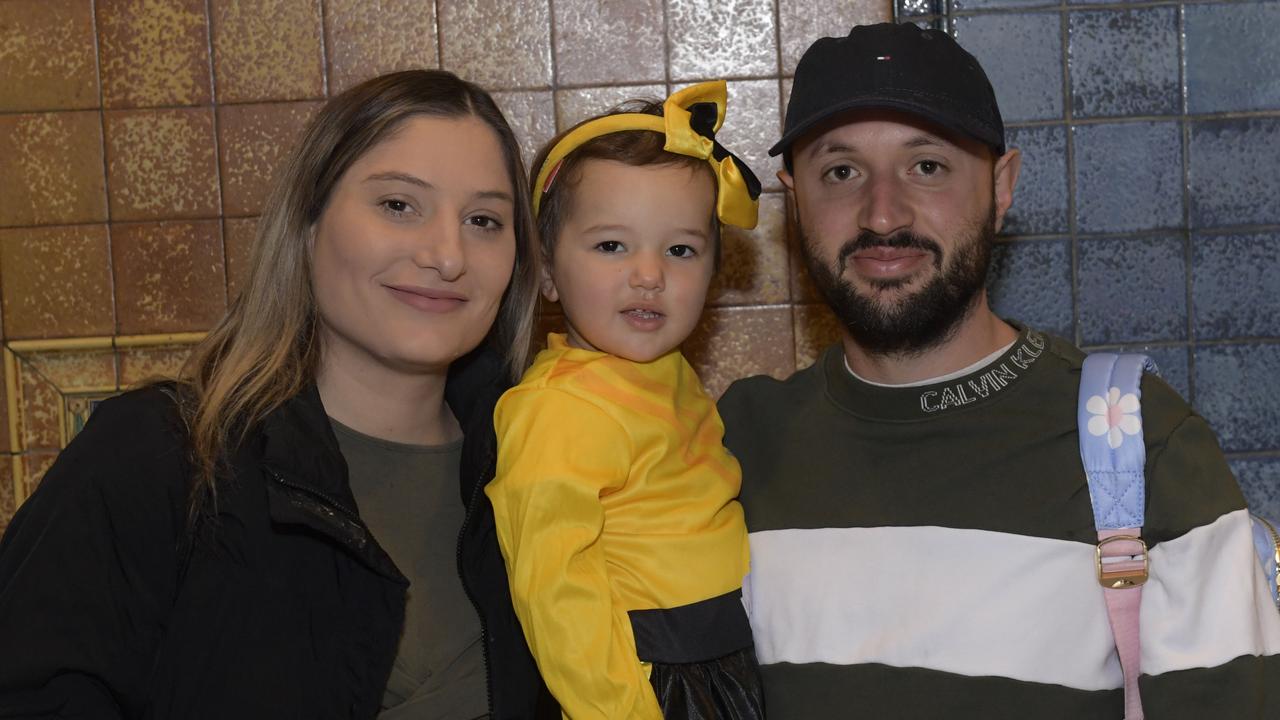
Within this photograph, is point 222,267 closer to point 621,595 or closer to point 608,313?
point 608,313

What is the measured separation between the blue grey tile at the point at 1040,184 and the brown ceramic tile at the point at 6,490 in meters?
2.63

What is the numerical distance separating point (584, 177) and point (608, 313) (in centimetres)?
26

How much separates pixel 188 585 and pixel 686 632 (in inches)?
30.9

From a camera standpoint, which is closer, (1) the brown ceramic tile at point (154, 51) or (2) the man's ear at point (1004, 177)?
(2) the man's ear at point (1004, 177)

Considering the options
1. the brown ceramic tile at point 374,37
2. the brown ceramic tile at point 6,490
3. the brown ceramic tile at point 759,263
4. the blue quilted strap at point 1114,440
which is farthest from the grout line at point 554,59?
the brown ceramic tile at point 6,490

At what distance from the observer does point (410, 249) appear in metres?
1.70

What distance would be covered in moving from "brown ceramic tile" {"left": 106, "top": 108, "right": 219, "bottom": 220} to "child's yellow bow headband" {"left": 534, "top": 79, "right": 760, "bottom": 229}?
3.72 feet

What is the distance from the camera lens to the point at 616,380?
6.08 feet

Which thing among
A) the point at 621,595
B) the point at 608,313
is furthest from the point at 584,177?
the point at 621,595

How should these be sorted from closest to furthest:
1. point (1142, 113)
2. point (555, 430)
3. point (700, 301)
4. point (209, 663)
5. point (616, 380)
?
point (209, 663)
point (555, 430)
point (616, 380)
point (700, 301)
point (1142, 113)

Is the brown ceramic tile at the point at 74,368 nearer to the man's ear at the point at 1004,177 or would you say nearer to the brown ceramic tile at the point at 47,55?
the brown ceramic tile at the point at 47,55

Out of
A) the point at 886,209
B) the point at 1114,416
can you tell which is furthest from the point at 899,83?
the point at 1114,416

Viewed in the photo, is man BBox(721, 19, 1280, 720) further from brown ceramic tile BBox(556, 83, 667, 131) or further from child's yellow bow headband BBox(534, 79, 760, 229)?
brown ceramic tile BBox(556, 83, 667, 131)

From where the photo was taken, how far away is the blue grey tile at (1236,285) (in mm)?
2584
